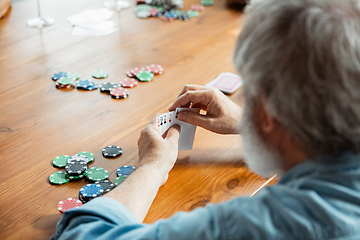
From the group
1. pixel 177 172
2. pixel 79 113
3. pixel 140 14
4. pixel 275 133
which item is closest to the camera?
pixel 275 133

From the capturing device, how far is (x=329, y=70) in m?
0.64

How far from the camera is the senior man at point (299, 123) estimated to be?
2.13 ft

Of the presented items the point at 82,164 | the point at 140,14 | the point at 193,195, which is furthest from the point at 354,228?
the point at 140,14

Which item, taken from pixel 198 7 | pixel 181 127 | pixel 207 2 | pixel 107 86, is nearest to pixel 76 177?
pixel 181 127

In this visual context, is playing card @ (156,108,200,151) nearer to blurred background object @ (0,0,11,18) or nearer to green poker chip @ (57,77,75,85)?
green poker chip @ (57,77,75,85)

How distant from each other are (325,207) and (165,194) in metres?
0.62

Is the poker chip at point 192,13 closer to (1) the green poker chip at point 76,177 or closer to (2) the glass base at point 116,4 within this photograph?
(2) the glass base at point 116,4

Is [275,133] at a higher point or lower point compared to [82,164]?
higher

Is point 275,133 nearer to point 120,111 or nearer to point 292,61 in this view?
point 292,61

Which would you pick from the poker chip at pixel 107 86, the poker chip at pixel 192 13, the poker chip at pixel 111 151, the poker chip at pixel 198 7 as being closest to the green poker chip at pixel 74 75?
the poker chip at pixel 107 86

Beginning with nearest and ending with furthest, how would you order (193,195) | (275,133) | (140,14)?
(275,133) → (193,195) → (140,14)

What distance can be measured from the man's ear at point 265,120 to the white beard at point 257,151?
0.07ft

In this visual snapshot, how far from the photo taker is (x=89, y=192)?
117 centimetres

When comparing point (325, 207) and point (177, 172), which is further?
point (177, 172)
